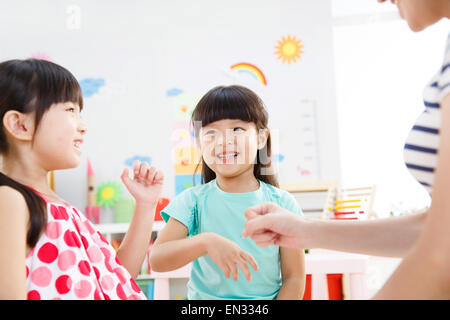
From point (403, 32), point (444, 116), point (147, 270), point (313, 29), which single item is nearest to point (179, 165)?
point (147, 270)

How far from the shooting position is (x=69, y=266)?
464 millimetres

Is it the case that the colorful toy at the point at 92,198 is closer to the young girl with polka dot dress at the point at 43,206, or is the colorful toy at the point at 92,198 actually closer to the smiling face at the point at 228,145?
the smiling face at the point at 228,145

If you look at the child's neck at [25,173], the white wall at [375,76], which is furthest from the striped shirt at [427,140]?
the white wall at [375,76]

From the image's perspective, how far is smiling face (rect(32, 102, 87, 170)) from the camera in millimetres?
528

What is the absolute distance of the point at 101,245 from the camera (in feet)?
1.87

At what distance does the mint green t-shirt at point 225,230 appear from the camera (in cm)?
68

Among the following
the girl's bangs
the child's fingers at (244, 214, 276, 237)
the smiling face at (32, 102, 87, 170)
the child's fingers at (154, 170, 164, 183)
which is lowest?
the child's fingers at (244, 214, 276, 237)

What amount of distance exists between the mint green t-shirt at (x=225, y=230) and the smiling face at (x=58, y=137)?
0.22 metres

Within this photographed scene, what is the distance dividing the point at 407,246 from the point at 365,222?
5 cm

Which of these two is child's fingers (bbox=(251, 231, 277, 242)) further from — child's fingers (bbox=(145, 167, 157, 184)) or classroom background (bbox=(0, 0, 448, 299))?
classroom background (bbox=(0, 0, 448, 299))

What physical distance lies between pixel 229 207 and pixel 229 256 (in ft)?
0.69

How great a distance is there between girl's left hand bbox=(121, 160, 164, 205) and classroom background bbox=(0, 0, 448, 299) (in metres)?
1.41

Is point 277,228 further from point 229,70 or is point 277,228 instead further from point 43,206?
point 229,70

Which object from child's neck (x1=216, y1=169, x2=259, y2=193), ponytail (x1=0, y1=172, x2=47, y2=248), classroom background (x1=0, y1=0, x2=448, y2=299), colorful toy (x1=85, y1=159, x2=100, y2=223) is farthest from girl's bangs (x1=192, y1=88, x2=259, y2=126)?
colorful toy (x1=85, y1=159, x2=100, y2=223)
